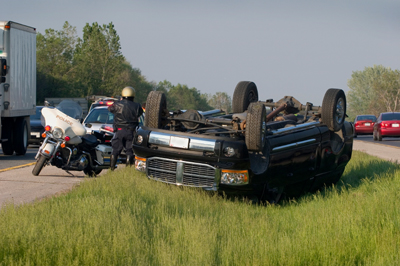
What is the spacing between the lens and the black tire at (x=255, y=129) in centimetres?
712

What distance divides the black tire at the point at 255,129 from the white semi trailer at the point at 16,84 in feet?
31.2

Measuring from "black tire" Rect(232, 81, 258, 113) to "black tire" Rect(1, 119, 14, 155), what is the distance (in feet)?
27.8

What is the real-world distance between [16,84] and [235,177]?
35.5 feet

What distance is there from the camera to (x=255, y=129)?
23.4 feet

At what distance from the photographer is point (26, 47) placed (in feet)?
55.7

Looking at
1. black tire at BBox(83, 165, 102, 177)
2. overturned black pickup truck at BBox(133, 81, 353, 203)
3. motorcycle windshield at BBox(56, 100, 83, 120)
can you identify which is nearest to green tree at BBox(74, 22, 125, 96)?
Answer: motorcycle windshield at BBox(56, 100, 83, 120)

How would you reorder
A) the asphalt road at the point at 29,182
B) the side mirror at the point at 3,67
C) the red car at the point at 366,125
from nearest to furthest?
the asphalt road at the point at 29,182 < the side mirror at the point at 3,67 < the red car at the point at 366,125

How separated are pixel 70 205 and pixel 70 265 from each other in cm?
204

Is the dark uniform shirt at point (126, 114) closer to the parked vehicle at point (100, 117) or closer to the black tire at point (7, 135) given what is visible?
the parked vehicle at point (100, 117)

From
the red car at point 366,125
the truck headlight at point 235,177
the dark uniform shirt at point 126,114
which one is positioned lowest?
the red car at point 366,125

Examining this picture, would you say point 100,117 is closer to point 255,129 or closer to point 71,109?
point 71,109

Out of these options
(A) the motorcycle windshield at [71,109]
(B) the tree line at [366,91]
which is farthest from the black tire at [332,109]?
(B) the tree line at [366,91]

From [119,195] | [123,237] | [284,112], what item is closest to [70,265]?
[123,237]

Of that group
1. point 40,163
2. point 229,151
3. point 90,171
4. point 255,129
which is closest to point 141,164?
point 229,151
